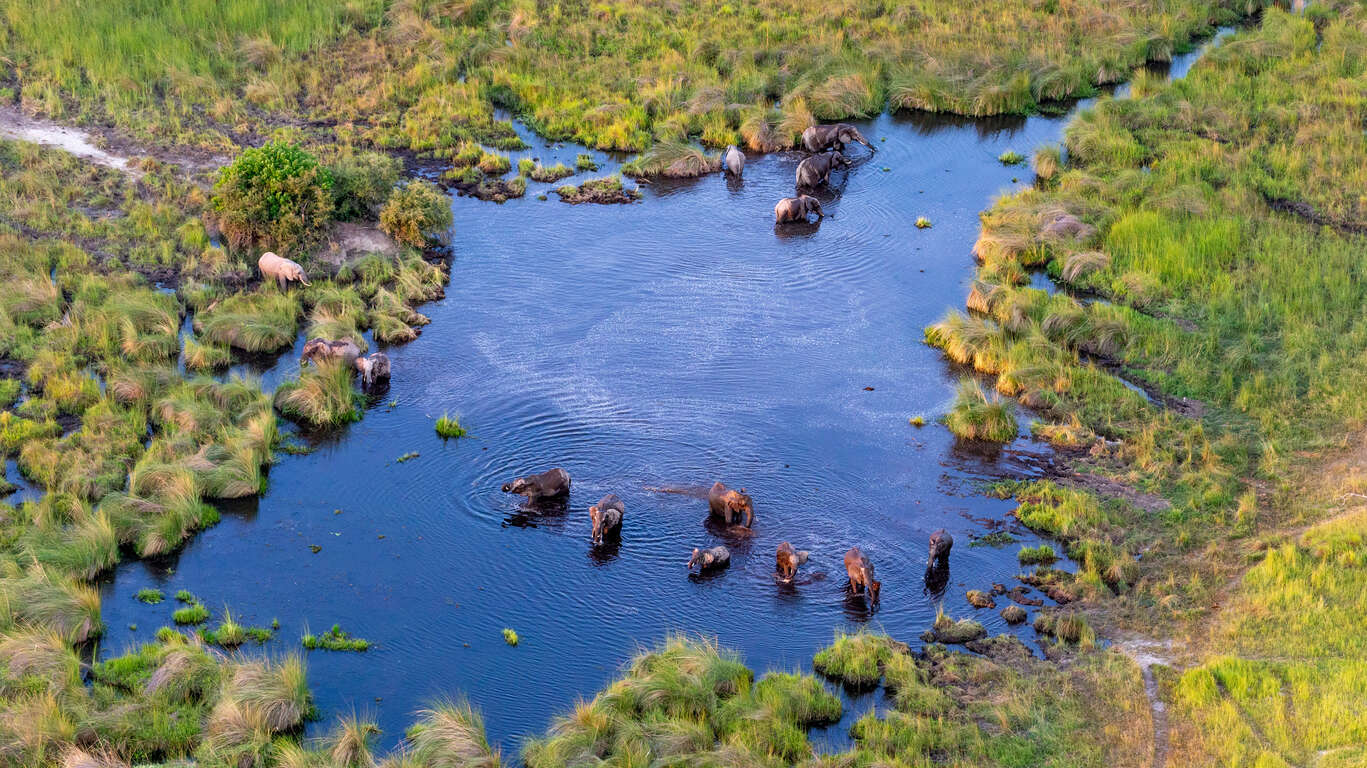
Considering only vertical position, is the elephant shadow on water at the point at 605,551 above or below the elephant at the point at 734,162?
below

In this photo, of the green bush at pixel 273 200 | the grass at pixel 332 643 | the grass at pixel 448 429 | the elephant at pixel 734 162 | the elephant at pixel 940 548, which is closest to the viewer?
the grass at pixel 332 643

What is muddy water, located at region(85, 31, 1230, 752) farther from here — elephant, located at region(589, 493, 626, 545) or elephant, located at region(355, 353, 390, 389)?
elephant, located at region(355, 353, 390, 389)

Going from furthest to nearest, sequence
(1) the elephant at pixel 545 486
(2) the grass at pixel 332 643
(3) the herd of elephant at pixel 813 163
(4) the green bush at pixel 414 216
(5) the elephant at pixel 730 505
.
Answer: (3) the herd of elephant at pixel 813 163 < (4) the green bush at pixel 414 216 < (1) the elephant at pixel 545 486 < (5) the elephant at pixel 730 505 < (2) the grass at pixel 332 643

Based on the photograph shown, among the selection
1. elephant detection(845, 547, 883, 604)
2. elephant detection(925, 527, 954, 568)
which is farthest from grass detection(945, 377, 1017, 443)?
elephant detection(845, 547, 883, 604)

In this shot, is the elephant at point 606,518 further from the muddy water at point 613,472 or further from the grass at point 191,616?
the grass at point 191,616

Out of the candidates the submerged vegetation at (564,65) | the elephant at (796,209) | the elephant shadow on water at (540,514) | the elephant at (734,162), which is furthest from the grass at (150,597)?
the elephant at (734,162)

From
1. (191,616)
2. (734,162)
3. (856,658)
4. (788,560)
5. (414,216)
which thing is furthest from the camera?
(734,162)

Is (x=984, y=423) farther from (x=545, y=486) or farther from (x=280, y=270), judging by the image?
(x=280, y=270)

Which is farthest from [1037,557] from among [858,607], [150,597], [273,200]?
[273,200]
